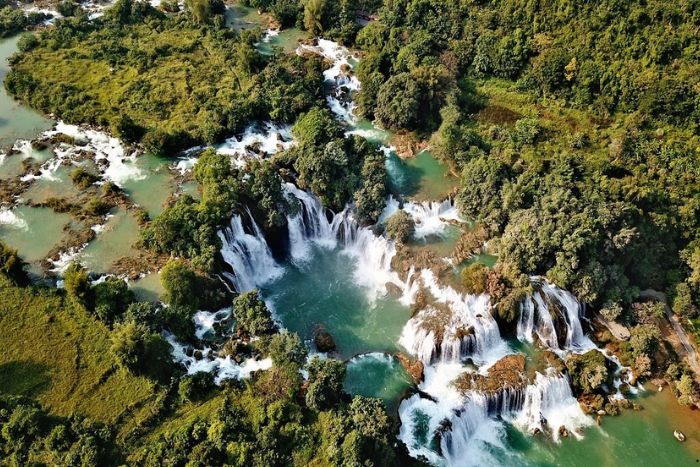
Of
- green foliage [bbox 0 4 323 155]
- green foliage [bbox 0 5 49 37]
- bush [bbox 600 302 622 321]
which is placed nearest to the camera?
bush [bbox 600 302 622 321]

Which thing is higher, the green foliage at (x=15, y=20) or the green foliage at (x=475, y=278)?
the green foliage at (x=15, y=20)

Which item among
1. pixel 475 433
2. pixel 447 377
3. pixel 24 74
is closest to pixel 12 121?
pixel 24 74

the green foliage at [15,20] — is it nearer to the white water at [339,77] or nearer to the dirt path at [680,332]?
the white water at [339,77]

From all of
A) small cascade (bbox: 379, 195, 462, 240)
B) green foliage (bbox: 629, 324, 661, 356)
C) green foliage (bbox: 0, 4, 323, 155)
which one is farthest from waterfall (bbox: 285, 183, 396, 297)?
green foliage (bbox: 629, 324, 661, 356)

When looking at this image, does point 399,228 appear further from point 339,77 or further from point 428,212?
point 339,77

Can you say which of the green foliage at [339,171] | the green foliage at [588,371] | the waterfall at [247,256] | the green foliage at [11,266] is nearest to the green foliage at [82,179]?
the green foliage at [11,266]

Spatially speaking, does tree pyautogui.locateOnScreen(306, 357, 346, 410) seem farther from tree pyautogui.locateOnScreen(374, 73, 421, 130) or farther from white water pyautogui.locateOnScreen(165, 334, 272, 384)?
tree pyautogui.locateOnScreen(374, 73, 421, 130)

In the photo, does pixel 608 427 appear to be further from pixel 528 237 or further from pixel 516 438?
pixel 528 237
